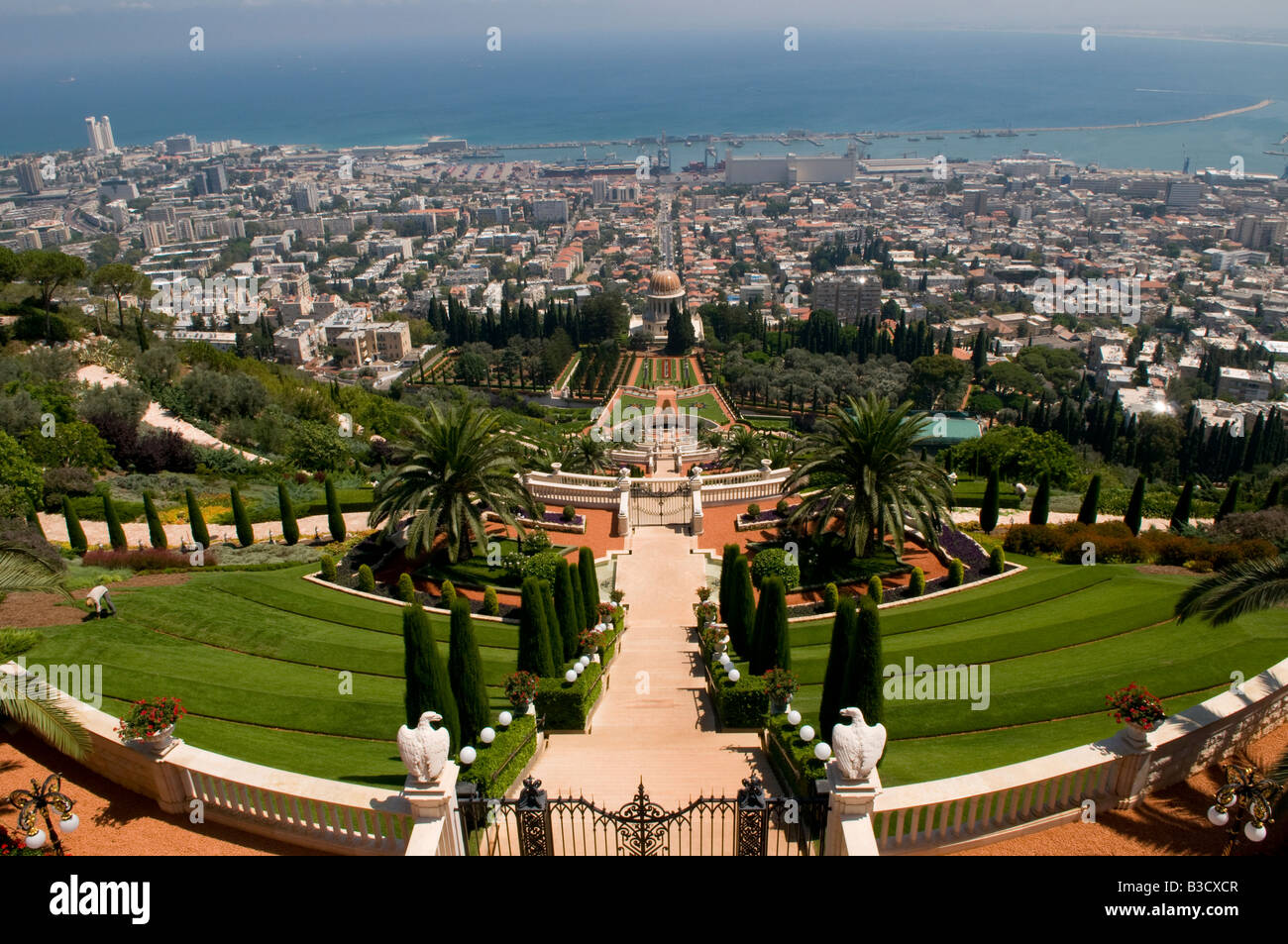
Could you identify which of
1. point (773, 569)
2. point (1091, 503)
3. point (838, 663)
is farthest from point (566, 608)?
point (1091, 503)

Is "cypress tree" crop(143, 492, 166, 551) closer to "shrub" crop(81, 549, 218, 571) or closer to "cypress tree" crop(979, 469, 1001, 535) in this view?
"shrub" crop(81, 549, 218, 571)

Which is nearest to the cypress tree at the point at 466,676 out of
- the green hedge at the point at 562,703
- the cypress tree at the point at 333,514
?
Result: the green hedge at the point at 562,703

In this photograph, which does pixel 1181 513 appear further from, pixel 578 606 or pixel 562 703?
pixel 562 703

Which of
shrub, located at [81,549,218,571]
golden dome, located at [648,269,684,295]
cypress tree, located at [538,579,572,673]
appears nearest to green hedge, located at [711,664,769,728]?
cypress tree, located at [538,579,572,673]

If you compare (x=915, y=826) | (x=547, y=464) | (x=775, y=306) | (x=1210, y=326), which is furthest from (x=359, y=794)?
(x=1210, y=326)

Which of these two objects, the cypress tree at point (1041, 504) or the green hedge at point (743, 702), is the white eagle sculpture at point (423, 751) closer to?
the green hedge at point (743, 702)
